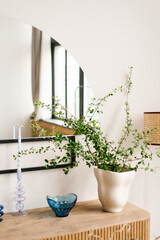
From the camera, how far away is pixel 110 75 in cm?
202

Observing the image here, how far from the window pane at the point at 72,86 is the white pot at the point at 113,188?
15.8 inches

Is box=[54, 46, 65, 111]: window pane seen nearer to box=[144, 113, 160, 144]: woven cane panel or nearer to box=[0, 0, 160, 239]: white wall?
box=[0, 0, 160, 239]: white wall

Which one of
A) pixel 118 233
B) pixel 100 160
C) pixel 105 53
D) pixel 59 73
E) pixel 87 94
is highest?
pixel 105 53

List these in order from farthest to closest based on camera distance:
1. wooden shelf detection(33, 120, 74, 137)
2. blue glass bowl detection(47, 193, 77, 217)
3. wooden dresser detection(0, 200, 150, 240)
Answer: wooden shelf detection(33, 120, 74, 137) < blue glass bowl detection(47, 193, 77, 217) < wooden dresser detection(0, 200, 150, 240)

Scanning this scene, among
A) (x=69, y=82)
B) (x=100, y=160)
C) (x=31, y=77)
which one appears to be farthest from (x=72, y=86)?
(x=100, y=160)

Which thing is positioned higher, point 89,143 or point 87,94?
point 87,94

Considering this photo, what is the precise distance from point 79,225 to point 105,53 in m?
1.06

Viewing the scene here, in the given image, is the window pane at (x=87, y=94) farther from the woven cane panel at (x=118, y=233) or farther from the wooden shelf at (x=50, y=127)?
the woven cane panel at (x=118, y=233)

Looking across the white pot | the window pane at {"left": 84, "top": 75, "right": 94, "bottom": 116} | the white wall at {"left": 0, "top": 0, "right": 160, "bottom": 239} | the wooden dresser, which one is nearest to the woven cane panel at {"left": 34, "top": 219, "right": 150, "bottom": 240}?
the wooden dresser

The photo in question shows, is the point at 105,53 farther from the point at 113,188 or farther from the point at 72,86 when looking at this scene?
the point at 113,188

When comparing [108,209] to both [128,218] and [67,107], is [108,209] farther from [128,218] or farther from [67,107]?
[67,107]

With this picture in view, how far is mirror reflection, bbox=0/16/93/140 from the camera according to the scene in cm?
174

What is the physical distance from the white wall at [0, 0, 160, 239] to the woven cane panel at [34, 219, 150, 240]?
0.44 metres

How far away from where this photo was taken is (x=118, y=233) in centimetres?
161
